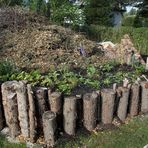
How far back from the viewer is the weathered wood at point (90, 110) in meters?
5.45

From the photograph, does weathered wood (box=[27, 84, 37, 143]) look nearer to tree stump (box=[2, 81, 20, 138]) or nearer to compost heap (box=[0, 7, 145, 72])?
tree stump (box=[2, 81, 20, 138])

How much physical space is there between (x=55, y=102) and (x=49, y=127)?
0.39 meters

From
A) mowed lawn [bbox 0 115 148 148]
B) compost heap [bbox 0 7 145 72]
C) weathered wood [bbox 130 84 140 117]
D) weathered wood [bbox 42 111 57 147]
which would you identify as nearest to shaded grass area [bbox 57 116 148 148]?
mowed lawn [bbox 0 115 148 148]

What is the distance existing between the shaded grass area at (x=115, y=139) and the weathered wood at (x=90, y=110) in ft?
0.50

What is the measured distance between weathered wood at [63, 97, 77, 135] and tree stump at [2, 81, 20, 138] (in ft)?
2.23

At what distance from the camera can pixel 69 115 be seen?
538 centimetres

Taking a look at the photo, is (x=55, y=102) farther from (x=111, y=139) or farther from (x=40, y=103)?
(x=111, y=139)

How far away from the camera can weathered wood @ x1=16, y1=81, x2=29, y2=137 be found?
523 centimetres

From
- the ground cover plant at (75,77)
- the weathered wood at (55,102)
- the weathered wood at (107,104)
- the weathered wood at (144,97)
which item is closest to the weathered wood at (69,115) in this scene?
the weathered wood at (55,102)

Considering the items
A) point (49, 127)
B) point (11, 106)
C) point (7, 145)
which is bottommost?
point (7, 145)

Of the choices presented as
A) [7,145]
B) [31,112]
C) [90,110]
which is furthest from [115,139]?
[7,145]

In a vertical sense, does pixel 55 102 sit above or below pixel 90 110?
above

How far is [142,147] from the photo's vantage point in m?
5.17

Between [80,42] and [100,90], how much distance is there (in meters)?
3.45
